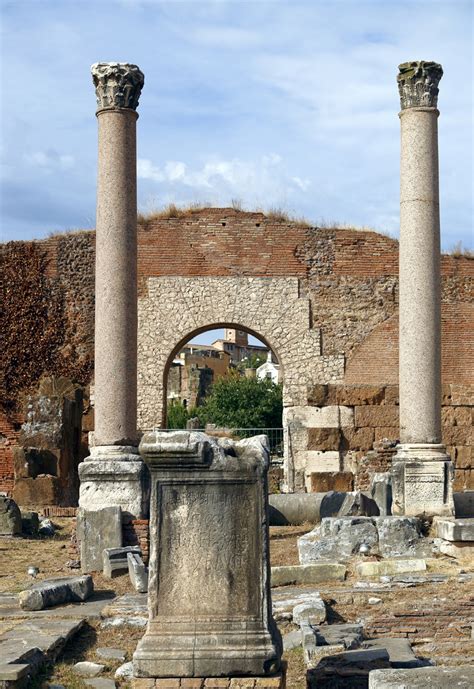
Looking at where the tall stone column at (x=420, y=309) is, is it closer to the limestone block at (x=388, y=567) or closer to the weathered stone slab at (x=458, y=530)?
the weathered stone slab at (x=458, y=530)

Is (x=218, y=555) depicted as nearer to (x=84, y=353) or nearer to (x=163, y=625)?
(x=163, y=625)

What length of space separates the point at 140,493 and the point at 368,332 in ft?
29.6

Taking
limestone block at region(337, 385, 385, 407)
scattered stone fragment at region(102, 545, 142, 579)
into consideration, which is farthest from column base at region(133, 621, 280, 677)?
limestone block at region(337, 385, 385, 407)

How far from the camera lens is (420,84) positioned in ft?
45.0

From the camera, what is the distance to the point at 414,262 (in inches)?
531

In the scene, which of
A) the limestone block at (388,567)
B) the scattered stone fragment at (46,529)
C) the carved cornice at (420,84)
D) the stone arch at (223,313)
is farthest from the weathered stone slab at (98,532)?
the stone arch at (223,313)

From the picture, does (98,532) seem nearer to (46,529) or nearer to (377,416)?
(46,529)

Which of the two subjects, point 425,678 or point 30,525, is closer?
point 425,678

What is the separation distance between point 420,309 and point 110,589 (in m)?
5.31

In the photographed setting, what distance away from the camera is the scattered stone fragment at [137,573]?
977 centimetres

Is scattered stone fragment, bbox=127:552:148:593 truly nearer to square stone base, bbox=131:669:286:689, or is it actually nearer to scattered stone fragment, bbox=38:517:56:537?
square stone base, bbox=131:669:286:689

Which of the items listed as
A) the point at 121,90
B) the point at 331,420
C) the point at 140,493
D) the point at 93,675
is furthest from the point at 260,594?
the point at 331,420

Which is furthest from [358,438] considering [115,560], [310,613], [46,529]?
[310,613]

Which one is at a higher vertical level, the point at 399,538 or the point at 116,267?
the point at 116,267
